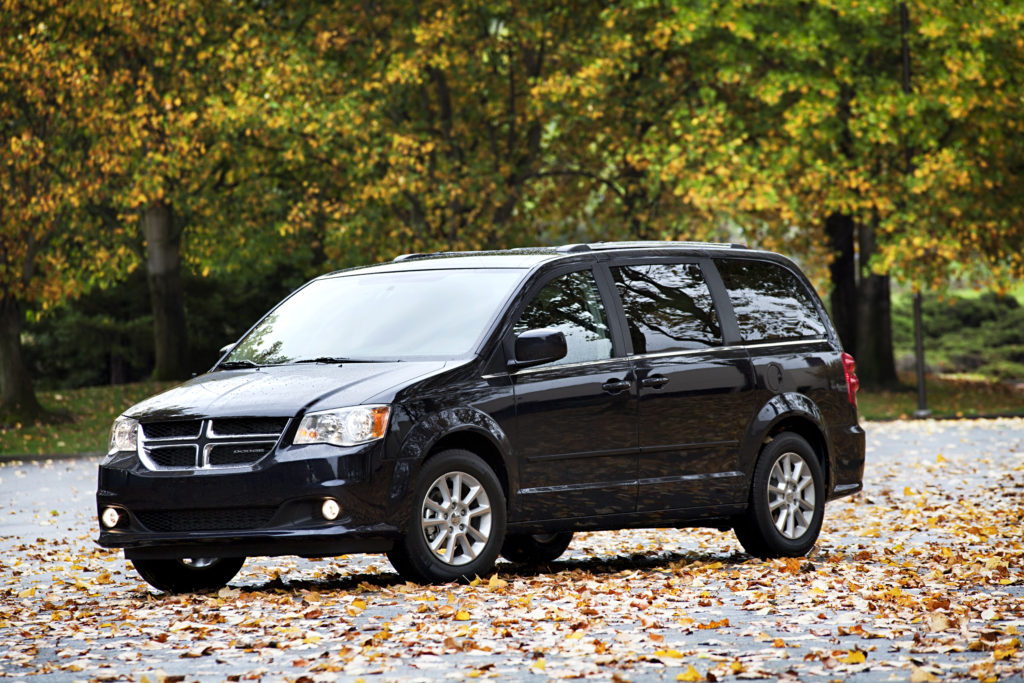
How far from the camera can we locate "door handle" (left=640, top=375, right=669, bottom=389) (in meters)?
9.99

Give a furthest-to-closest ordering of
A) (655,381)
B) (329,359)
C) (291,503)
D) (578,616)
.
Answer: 1. (655,381)
2. (329,359)
3. (291,503)
4. (578,616)

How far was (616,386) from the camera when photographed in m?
9.81

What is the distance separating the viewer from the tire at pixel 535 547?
10953 mm

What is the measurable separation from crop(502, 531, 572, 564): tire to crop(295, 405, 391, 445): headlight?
2.43 metres

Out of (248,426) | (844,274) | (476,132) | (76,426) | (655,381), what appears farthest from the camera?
(844,274)

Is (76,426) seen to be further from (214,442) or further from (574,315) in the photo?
(214,442)

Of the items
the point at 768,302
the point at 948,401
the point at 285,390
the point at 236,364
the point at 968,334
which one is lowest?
the point at 948,401

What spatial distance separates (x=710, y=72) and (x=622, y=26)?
7.36 ft

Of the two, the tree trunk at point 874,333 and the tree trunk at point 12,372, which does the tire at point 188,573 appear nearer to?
the tree trunk at point 12,372

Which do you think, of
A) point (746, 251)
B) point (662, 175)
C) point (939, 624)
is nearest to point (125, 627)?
point (939, 624)

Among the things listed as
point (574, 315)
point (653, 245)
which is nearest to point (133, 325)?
point (653, 245)

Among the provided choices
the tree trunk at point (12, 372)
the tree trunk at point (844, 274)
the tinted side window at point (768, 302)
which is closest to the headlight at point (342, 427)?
the tinted side window at point (768, 302)

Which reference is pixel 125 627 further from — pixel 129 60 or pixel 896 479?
pixel 129 60

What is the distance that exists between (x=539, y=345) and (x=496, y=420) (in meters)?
0.48
